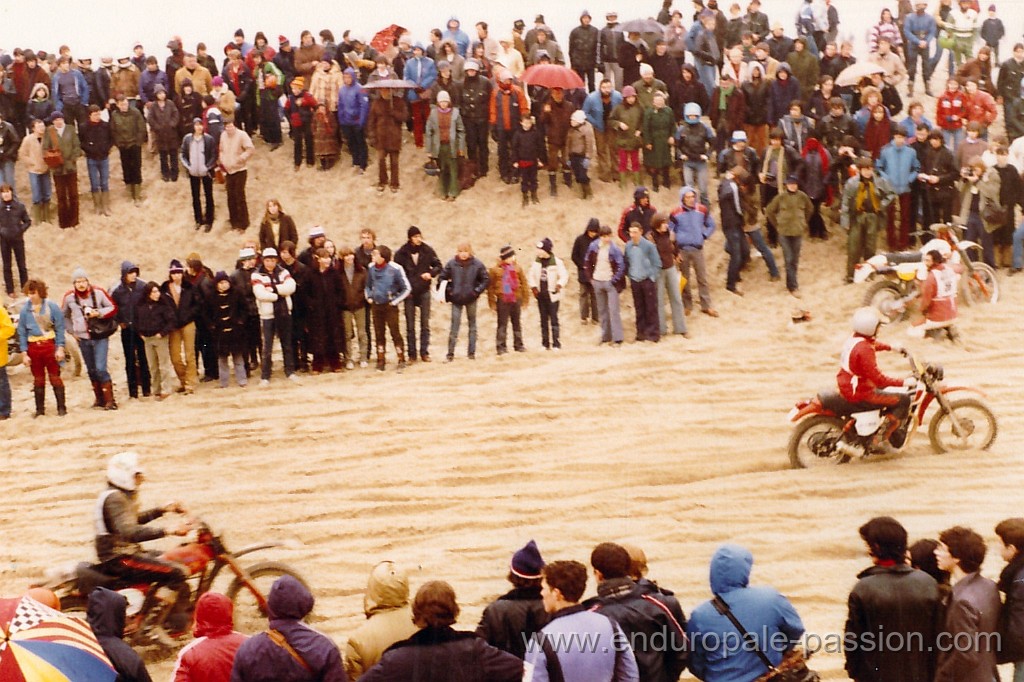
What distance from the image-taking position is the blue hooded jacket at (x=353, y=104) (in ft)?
63.3

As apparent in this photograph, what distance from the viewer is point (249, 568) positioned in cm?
909

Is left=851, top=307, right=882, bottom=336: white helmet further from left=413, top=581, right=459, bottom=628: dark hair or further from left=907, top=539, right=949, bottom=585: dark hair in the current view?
left=413, top=581, right=459, bottom=628: dark hair

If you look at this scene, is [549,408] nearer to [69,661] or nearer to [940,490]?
[940,490]

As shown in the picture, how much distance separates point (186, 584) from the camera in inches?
352

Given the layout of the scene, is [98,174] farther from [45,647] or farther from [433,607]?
[433,607]

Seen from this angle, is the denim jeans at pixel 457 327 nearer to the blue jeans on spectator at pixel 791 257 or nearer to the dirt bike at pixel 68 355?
the dirt bike at pixel 68 355

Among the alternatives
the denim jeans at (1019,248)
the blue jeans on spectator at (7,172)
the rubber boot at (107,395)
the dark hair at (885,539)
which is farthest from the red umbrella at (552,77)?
the dark hair at (885,539)

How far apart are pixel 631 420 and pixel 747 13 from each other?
31.6ft

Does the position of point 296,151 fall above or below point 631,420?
above

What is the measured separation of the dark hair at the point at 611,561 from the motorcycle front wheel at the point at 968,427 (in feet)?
19.5

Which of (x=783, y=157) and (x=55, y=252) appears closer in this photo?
(x=783, y=157)

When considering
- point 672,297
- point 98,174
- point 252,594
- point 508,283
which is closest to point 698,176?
point 672,297

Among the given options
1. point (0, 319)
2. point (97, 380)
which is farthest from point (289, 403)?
point (0, 319)

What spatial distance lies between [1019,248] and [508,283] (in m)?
6.03
